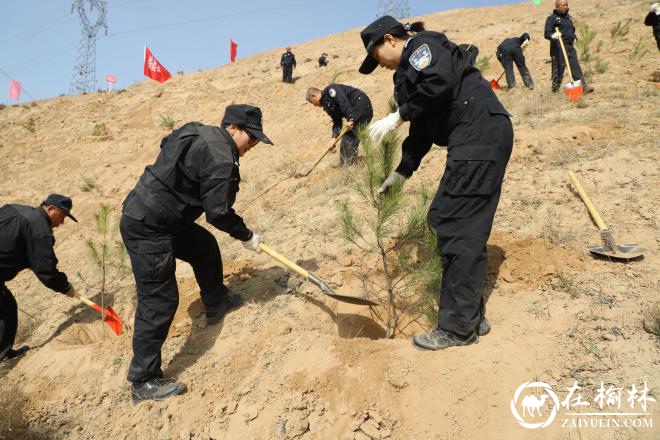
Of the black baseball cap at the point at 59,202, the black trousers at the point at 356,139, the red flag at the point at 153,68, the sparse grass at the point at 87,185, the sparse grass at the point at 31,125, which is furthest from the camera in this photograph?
the red flag at the point at 153,68

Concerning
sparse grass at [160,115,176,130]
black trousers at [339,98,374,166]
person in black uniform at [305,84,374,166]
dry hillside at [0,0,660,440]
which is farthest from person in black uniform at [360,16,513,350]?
sparse grass at [160,115,176,130]

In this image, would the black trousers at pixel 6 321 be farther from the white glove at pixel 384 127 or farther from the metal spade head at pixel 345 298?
the white glove at pixel 384 127

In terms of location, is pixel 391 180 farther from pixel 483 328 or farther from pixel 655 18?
pixel 655 18

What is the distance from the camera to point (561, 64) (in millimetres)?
6621

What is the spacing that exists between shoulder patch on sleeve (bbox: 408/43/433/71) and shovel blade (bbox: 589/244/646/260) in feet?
5.91

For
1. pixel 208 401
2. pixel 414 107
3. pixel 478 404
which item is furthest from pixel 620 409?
pixel 208 401

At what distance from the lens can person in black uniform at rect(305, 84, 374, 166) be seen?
18.1 feet

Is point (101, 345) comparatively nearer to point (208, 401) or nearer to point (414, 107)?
point (208, 401)

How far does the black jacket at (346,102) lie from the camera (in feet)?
18.1

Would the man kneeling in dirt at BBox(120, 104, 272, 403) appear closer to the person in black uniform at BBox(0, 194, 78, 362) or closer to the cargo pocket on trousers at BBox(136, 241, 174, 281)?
the cargo pocket on trousers at BBox(136, 241, 174, 281)

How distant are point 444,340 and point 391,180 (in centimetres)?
97

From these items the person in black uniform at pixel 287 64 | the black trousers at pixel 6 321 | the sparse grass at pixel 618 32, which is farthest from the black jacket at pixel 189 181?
the person in black uniform at pixel 287 64

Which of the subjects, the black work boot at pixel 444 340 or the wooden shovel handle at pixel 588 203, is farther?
the wooden shovel handle at pixel 588 203

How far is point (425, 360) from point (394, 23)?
5.84 feet
